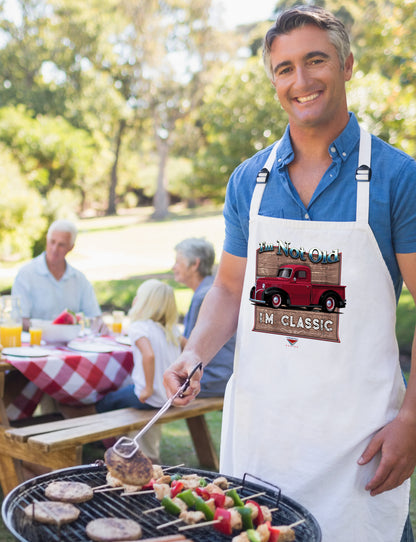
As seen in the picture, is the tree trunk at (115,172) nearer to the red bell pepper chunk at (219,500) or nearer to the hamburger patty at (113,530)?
the red bell pepper chunk at (219,500)

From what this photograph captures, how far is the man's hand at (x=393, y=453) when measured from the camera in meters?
1.82

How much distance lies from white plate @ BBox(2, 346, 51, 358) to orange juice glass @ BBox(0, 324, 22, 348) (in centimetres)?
5

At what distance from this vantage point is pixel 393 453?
1.83 m

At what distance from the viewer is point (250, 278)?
2.12 metres

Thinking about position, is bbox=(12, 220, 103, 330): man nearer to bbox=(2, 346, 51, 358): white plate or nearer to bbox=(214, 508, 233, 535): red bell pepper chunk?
bbox=(2, 346, 51, 358): white plate

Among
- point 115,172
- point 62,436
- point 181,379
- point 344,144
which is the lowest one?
point 62,436

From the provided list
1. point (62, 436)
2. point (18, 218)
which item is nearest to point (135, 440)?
point (62, 436)

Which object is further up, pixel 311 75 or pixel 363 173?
pixel 311 75

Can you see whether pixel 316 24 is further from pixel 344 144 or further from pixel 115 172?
pixel 115 172

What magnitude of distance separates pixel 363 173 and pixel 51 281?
4.62 meters

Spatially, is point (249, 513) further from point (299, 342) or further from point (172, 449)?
point (172, 449)

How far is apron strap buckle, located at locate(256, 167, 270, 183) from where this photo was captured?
2115 millimetres

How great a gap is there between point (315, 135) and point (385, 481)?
1.07 metres

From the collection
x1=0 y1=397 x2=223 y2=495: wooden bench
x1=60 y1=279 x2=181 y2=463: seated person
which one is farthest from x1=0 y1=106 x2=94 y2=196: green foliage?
x1=0 y1=397 x2=223 y2=495: wooden bench
